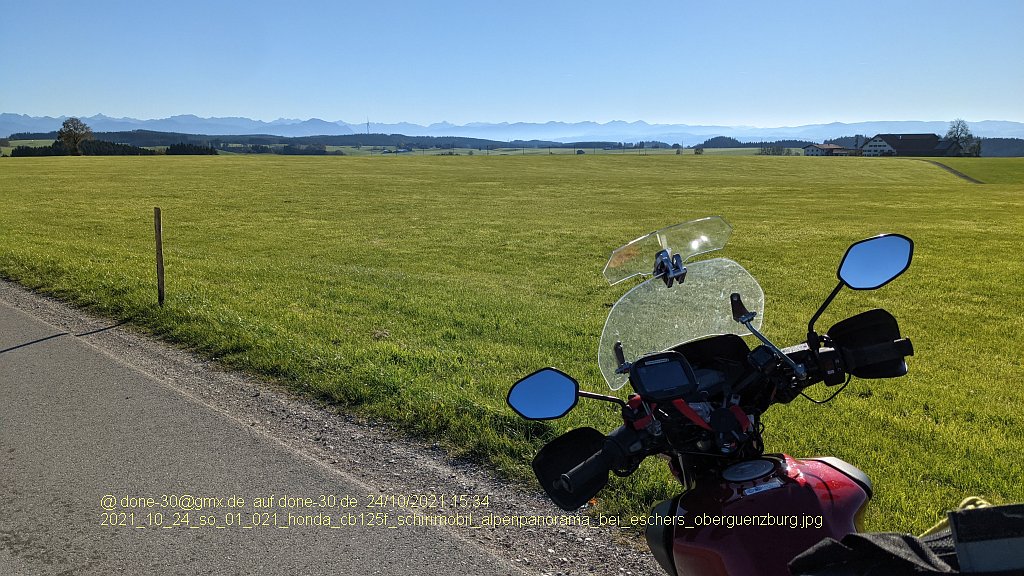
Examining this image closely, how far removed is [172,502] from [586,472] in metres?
3.35

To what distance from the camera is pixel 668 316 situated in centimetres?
228

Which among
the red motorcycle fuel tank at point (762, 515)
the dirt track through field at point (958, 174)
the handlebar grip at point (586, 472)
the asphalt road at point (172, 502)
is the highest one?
the dirt track through field at point (958, 174)

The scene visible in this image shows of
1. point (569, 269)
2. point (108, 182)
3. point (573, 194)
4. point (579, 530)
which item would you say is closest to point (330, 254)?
point (569, 269)

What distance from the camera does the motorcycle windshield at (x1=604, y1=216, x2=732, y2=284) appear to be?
228 cm

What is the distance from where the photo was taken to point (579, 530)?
12.3ft

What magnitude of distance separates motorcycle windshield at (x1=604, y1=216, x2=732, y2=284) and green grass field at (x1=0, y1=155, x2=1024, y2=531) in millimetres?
2134

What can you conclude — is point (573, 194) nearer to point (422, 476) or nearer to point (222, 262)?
point (222, 262)

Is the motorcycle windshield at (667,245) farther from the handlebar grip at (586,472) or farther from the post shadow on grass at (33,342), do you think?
the post shadow on grass at (33,342)

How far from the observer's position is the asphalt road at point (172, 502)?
3.46 metres

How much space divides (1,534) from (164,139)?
693 feet

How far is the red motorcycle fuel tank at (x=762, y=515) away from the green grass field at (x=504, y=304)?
2.17 metres

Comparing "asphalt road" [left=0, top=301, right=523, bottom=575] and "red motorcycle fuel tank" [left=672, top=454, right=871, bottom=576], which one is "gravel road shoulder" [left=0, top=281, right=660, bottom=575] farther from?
"red motorcycle fuel tank" [left=672, top=454, right=871, bottom=576]

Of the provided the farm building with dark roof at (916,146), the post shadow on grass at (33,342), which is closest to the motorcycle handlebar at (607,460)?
the post shadow on grass at (33,342)

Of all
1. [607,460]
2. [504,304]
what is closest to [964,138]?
[504,304]
